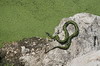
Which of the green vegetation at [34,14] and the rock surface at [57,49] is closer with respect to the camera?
the rock surface at [57,49]

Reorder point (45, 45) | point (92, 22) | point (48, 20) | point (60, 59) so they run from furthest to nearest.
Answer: point (48, 20) < point (45, 45) < point (92, 22) < point (60, 59)

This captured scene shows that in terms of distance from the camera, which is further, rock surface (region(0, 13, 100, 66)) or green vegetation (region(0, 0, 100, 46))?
green vegetation (region(0, 0, 100, 46))

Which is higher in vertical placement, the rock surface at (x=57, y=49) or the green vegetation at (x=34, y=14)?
the green vegetation at (x=34, y=14)

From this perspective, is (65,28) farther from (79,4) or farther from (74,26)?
(79,4)

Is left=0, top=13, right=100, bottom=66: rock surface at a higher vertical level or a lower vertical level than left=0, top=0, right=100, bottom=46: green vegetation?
lower

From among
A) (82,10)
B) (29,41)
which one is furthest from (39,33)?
(82,10)
